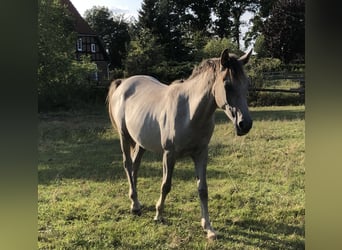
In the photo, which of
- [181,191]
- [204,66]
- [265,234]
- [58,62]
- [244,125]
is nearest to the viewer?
[244,125]

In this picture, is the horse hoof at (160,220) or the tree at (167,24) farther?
the horse hoof at (160,220)

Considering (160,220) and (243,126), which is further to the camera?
(160,220)

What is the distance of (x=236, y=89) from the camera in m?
1.16

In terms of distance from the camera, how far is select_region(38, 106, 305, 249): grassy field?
4.48 ft

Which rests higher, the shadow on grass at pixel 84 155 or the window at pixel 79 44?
the window at pixel 79 44

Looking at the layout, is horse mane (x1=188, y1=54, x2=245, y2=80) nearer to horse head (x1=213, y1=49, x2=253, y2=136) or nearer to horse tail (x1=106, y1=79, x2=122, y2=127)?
horse head (x1=213, y1=49, x2=253, y2=136)

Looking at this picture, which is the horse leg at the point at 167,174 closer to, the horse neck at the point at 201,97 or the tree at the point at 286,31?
the horse neck at the point at 201,97

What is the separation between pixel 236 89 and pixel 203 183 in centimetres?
46

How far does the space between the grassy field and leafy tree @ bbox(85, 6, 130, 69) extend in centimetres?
30

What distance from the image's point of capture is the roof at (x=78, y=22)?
3.93 feet

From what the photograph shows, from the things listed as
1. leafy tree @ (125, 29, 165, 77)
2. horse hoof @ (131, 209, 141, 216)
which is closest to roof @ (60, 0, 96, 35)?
leafy tree @ (125, 29, 165, 77)

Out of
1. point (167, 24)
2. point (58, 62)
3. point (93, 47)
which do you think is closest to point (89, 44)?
point (93, 47)

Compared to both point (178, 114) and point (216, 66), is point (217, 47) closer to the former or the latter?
point (216, 66)

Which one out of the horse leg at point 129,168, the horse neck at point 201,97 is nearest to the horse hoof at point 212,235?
the horse leg at point 129,168
